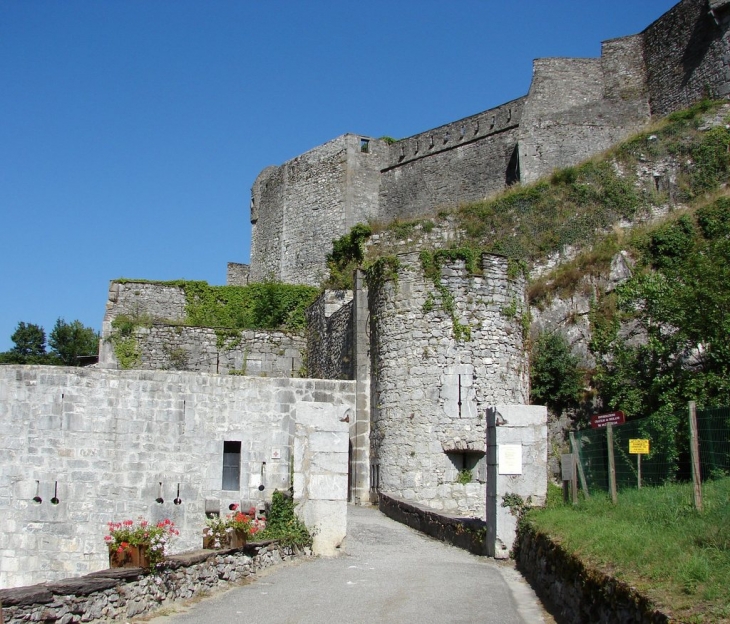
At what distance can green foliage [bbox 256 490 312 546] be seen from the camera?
11219 millimetres

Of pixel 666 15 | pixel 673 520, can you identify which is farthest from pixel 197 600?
pixel 666 15

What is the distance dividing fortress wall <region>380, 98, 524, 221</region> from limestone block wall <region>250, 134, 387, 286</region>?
0.85 meters

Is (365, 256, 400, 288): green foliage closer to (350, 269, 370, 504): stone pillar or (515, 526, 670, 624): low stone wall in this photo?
(350, 269, 370, 504): stone pillar

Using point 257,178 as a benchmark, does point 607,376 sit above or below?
below

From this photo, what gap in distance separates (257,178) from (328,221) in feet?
20.7

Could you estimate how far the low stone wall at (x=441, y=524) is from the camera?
11992 millimetres

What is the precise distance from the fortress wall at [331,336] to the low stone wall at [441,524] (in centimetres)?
378

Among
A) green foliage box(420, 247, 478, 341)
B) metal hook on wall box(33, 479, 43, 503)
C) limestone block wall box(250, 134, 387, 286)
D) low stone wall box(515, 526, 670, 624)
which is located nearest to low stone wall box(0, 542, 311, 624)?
low stone wall box(515, 526, 670, 624)

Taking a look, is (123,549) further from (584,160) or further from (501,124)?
(501,124)

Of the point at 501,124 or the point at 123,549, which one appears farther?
the point at 501,124

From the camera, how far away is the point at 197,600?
8914mm

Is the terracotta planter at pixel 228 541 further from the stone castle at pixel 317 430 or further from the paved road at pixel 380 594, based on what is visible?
the stone castle at pixel 317 430

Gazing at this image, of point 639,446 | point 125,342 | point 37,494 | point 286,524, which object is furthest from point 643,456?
point 125,342

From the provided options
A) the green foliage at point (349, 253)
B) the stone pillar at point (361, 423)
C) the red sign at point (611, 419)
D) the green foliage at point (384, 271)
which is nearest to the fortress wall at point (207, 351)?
the green foliage at point (349, 253)
